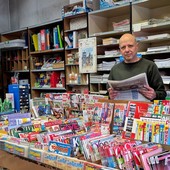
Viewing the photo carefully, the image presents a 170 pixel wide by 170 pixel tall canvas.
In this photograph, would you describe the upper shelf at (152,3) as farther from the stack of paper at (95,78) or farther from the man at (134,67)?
the man at (134,67)

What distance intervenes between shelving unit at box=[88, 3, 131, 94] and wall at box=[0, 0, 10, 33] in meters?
3.20

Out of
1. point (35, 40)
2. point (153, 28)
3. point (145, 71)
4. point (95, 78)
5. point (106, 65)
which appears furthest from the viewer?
point (35, 40)

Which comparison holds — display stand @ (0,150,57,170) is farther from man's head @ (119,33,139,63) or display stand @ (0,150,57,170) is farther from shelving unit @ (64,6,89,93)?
shelving unit @ (64,6,89,93)

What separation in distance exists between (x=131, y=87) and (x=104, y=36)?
242 cm

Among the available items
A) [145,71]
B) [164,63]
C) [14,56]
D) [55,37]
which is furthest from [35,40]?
[145,71]

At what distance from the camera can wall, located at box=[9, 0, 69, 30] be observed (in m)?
5.34

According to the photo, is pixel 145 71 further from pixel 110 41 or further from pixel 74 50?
pixel 74 50

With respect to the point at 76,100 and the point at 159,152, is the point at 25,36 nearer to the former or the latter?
the point at 76,100

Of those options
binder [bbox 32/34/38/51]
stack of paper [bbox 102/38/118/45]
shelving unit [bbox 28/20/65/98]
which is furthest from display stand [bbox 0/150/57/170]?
binder [bbox 32/34/38/51]

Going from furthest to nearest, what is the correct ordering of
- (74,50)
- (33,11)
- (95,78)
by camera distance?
(33,11), (74,50), (95,78)

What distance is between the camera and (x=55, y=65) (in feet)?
15.8

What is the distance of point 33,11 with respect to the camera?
588 centimetres

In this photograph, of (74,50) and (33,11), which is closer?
(74,50)

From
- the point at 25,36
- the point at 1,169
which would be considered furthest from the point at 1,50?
the point at 1,169
